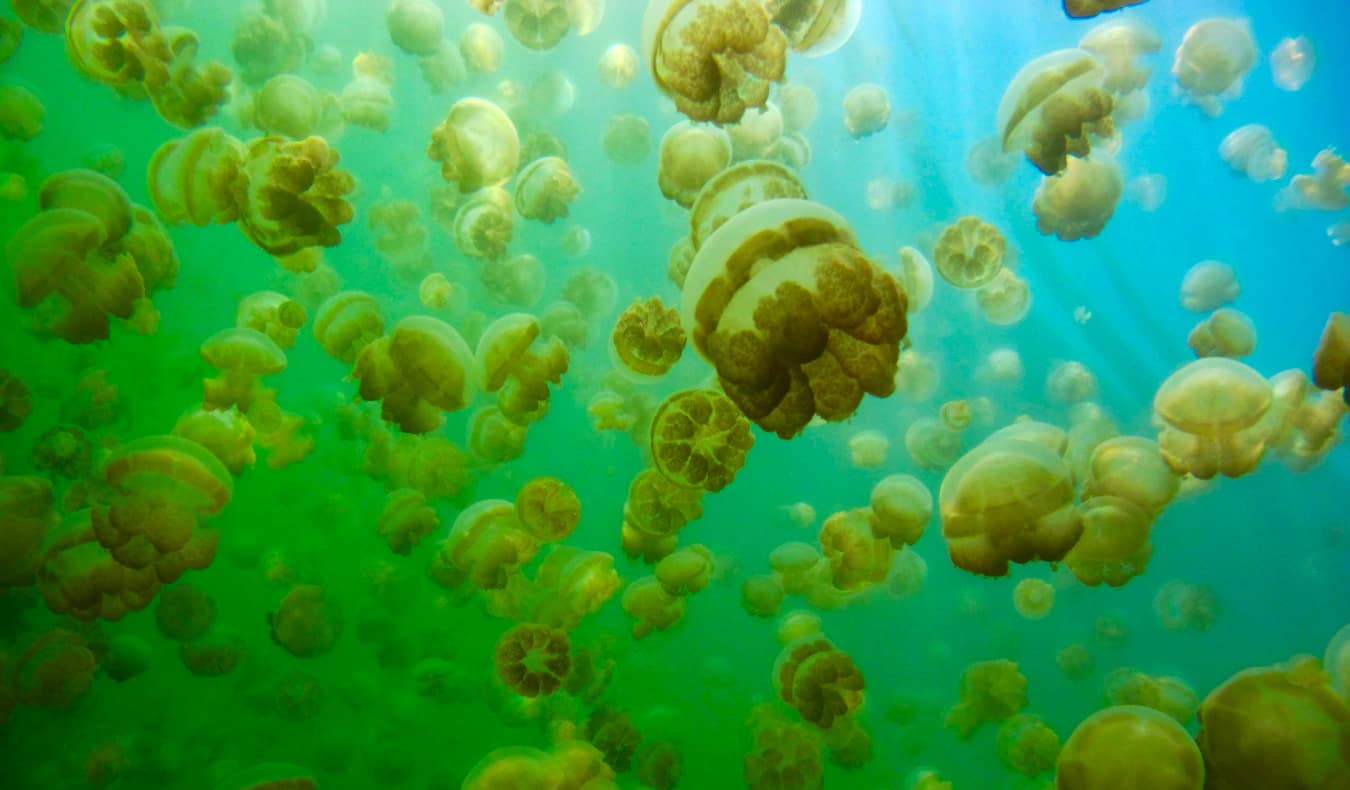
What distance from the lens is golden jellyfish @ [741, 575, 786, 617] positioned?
752 cm

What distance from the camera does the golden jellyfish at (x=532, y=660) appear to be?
198 inches

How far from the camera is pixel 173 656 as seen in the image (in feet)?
43.0

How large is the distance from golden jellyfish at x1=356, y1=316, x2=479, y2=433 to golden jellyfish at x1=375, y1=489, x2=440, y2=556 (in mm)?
2057

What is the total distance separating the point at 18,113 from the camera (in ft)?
22.4

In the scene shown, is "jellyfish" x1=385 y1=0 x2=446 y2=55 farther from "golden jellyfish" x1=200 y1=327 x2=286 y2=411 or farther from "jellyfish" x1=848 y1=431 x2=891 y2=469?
"jellyfish" x1=848 y1=431 x2=891 y2=469

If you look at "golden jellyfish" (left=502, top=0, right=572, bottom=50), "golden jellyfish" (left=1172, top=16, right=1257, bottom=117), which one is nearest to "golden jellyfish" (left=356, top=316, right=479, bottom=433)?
"golden jellyfish" (left=502, top=0, right=572, bottom=50)

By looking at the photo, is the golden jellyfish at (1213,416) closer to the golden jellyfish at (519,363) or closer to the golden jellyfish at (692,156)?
the golden jellyfish at (692,156)

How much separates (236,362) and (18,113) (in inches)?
175

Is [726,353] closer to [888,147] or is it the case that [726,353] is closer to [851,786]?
[888,147]

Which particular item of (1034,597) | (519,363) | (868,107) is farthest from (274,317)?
(1034,597)

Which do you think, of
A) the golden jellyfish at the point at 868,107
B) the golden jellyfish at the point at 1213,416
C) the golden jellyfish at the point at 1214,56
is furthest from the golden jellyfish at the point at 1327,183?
the golden jellyfish at the point at 1213,416

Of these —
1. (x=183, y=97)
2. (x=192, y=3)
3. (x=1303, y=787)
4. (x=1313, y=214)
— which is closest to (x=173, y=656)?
(x=192, y=3)

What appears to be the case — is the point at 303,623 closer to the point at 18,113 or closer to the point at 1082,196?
the point at 18,113

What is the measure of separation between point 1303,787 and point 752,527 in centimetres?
1599
